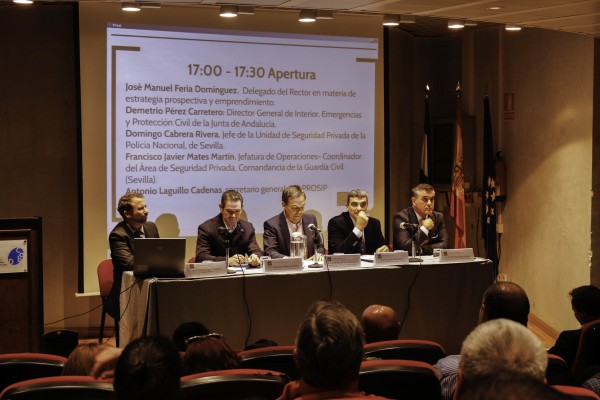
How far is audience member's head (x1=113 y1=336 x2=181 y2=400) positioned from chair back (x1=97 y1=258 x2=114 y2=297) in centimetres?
412

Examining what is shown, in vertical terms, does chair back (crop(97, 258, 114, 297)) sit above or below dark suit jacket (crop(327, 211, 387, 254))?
below

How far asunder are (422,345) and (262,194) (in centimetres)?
408

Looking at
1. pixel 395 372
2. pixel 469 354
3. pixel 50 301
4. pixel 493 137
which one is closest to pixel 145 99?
pixel 50 301

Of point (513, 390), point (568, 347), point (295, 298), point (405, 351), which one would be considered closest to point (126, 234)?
point (295, 298)

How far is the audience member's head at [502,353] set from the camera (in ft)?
6.11

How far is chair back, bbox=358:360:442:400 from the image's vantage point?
2.45 metres

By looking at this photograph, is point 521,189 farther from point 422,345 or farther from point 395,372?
point 395,372

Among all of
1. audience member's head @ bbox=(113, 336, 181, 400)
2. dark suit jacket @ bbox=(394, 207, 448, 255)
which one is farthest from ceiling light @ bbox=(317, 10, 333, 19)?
audience member's head @ bbox=(113, 336, 181, 400)

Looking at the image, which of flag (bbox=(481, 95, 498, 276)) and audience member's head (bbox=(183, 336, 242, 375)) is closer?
audience member's head (bbox=(183, 336, 242, 375))

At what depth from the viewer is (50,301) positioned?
22.5 feet

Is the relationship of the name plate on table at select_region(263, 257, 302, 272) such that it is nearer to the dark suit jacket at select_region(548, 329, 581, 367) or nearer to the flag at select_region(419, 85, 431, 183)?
the dark suit jacket at select_region(548, 329, 581, 367)

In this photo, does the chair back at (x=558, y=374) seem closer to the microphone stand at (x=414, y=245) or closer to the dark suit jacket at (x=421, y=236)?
the microphone stand at (x=414, y=245)

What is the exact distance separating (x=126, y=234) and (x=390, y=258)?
1.87 meters

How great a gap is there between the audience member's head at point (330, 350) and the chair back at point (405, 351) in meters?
0.76
